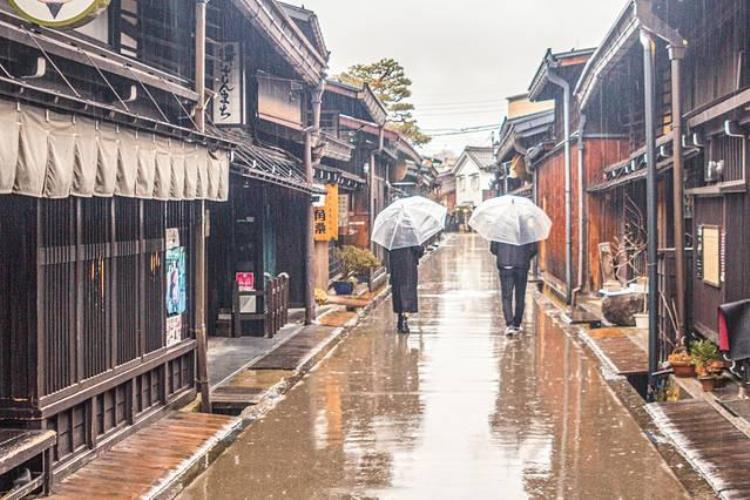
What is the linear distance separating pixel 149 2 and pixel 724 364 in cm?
813

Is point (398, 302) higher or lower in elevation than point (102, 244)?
lower

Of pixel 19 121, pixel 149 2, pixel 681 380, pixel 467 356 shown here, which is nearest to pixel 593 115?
pixel 467 356

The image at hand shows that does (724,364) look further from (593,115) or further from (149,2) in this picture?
(593,115)

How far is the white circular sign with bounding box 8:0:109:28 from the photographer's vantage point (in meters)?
7.18

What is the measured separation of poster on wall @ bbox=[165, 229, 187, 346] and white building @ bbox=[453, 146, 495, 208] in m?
86.3

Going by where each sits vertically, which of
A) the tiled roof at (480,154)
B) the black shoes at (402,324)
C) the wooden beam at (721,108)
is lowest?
the black shoes at (402,324)

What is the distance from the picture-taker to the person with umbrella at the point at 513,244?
1883cm

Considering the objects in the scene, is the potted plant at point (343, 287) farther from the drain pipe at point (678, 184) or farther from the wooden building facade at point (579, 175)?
the drain pipe at point (678, 184)

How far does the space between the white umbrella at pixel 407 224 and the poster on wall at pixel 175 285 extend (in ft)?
26.3

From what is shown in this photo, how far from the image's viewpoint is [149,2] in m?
11.7

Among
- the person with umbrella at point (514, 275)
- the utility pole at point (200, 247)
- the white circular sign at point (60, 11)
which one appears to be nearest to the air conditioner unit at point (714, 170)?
the person with umbrella at point (514, 275)

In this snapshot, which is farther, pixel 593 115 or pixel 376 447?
pixel 593 115

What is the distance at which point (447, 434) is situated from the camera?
10352mm

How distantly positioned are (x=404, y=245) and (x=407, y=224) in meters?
0.43
